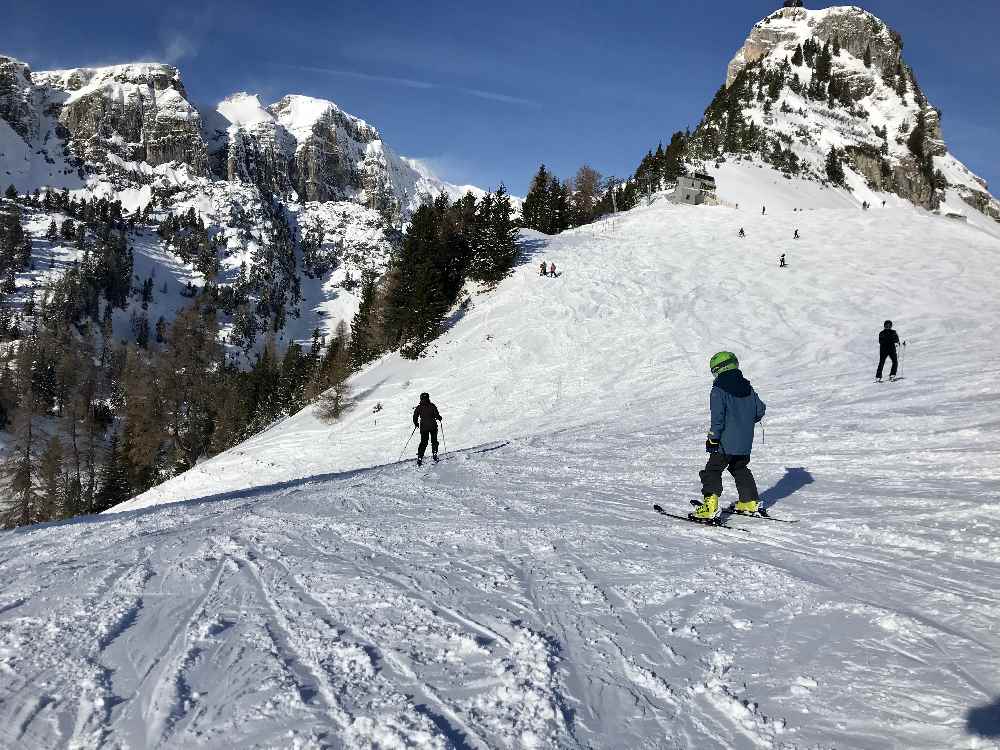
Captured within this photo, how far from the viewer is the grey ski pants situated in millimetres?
7023

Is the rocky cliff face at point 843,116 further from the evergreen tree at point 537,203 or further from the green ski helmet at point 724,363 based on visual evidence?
the green ski helmet at point 724,363

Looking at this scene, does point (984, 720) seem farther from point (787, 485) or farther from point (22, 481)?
point (22, 481)

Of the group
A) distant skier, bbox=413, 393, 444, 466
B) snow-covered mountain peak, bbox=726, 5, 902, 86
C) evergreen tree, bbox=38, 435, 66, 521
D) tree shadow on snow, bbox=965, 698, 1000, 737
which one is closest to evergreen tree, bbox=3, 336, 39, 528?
evergreen tree, bbox=38, 435, 66, 521

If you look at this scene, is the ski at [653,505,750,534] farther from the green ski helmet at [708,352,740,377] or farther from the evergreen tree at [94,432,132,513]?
the evergreen tree at [94,432,132,513]

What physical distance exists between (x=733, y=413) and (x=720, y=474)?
0.80 meters

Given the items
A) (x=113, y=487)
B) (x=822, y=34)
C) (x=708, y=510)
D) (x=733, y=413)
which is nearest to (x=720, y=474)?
(x=708, y=510)

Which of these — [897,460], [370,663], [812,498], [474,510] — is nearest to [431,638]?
[370,663]

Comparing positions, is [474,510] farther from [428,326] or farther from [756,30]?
[756,30]

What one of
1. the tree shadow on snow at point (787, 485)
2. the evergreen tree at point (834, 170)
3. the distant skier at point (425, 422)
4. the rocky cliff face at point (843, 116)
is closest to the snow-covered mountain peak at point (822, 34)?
the rocky cliff face at point (843, 116)

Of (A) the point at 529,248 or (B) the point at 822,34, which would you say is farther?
(B) the point at 822,34

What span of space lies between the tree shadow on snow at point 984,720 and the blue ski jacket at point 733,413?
→ 3985 millimetres

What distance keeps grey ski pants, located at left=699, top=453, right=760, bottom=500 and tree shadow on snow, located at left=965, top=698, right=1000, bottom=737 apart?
12.8 ft

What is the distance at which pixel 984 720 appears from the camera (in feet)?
9.75

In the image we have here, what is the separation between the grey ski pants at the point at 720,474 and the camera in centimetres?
702
